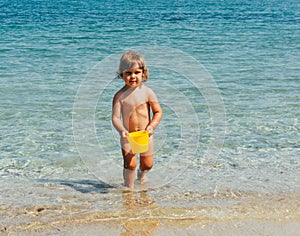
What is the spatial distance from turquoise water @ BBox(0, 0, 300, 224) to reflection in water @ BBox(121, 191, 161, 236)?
4.7 inches

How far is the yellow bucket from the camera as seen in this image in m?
4.00

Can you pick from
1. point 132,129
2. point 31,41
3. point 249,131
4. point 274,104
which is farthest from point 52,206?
point 31,41

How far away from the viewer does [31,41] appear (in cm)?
1514

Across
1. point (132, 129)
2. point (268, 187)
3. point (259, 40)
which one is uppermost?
point (132, 129)

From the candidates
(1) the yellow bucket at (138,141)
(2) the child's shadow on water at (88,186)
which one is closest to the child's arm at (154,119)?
(1) the yellow bucket at (138,141)

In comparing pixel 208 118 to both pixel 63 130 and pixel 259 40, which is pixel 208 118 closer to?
pixel 63 130

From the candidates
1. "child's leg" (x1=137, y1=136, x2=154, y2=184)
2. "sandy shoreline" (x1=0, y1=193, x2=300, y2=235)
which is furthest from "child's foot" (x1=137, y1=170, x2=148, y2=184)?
"sandy shoreline" (x1=0, y1=193, x2=300, y2=235)

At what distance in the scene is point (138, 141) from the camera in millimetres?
4004

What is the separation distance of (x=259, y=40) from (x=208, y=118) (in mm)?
9108

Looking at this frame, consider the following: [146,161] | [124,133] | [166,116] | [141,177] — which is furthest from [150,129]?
[166,116]

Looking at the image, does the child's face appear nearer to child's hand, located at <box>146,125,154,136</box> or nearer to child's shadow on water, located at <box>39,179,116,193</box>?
child's hand, located at <box>146,125,154,136</box>

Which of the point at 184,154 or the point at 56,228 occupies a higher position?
the point at 56,228

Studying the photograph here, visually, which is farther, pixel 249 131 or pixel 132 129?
pixel 249 131

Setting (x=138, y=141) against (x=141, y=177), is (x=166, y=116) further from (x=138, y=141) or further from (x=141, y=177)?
(x=138, y=141)
